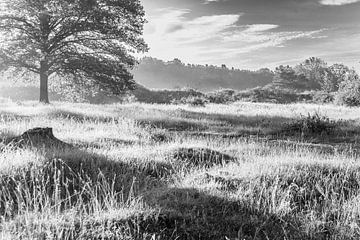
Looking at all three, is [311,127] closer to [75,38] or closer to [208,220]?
[208,220]

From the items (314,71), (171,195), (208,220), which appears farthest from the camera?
(314,71)

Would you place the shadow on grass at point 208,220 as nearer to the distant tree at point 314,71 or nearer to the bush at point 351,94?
the bush at point 351,94

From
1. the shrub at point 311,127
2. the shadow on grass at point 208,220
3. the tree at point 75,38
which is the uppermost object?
the tree at point 75,38

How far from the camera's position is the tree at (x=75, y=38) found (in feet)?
68.5

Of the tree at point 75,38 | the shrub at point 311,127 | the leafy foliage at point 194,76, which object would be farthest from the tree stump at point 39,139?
the leafy foliage at point 194,76

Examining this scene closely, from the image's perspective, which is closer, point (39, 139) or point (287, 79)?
point (39, 139)

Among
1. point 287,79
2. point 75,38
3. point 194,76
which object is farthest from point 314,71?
point 75,38

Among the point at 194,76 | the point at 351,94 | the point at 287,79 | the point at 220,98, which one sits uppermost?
the point at 194,76

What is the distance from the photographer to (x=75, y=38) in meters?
23.2

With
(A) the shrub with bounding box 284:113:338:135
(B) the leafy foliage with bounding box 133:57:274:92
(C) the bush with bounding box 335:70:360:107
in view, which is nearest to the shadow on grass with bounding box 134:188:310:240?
(A) the shrub with bounding box 284:113:338:135

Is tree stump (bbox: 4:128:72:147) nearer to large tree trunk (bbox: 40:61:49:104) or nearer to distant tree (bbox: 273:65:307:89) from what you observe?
large tree trunk (bbox: 40:61:49:104)

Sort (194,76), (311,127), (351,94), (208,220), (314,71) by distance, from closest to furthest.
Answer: (208,220) → (311,127) → (351,94) → (314,71) → (194,76)

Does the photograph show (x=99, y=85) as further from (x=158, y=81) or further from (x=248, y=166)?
(x=158, y=81)

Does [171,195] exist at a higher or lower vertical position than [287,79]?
lower
